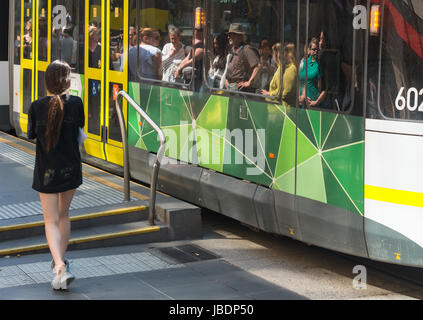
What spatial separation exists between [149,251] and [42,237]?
99 cm

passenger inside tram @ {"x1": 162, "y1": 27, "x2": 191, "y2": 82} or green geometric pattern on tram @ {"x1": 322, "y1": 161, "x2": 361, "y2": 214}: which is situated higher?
passenger inside tram @ {"x1": 162, "y1": 27, "x2": 191, "y2": 82}

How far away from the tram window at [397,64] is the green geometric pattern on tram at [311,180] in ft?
2.30

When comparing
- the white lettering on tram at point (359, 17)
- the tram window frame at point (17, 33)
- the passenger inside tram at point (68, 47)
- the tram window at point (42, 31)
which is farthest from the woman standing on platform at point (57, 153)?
the tram window frame at point (17, 33)

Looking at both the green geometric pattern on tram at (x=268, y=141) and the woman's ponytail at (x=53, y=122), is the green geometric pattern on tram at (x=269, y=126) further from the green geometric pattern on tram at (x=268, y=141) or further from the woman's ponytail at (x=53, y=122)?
the woman's ponytail at (x=53, y=122)

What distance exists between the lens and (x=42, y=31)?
12.8 m

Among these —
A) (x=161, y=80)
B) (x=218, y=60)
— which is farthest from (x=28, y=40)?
(x=218, y=60)

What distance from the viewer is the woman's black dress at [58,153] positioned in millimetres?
6348

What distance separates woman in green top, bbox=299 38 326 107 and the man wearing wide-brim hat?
0.77 m

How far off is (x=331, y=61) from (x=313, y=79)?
0.85 ft

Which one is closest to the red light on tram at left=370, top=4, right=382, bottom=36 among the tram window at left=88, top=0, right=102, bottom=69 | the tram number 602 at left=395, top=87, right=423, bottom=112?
the tram number 602 at left=395, top=87, right=423, bottom=112

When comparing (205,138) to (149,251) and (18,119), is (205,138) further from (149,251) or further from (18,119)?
(18,119)

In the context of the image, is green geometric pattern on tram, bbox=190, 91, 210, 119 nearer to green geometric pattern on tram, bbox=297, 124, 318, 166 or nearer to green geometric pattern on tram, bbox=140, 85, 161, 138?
green geometric pattern on tram, bbox=140, 85, 161, 138

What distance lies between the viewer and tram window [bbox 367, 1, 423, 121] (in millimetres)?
6367
